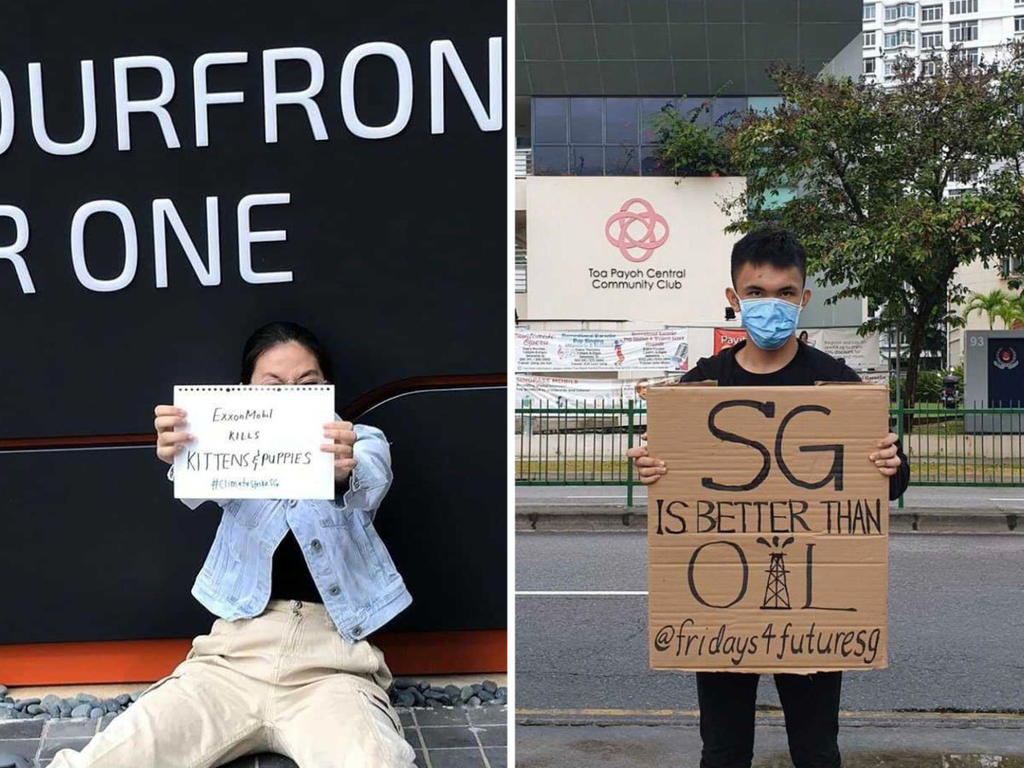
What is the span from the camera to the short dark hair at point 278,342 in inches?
130

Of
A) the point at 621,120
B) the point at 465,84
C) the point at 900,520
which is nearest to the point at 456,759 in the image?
the point at 465,84

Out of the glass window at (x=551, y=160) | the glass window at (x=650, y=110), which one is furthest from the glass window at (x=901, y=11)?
the glass window at (x=551, y=160)

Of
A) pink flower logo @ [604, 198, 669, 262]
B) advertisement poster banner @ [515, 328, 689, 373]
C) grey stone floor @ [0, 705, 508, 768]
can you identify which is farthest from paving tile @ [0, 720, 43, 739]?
pink flower logo @ [604, 198, 669, 262]

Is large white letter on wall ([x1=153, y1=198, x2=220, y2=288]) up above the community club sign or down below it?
below

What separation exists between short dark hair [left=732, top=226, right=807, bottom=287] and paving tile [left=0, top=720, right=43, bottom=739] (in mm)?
2386

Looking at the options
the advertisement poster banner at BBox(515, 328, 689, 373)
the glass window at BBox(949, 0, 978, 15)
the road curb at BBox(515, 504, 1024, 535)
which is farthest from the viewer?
the glass window at BBox(949, 0, 978, 15)

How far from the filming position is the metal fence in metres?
13.5

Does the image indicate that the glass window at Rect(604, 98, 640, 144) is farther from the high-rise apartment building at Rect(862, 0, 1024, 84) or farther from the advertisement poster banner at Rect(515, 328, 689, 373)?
the high-rise apartment building at Rect(862, 0, 1024, 84)

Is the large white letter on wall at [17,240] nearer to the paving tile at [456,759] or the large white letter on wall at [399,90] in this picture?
the large white letter on wall at [399,90]

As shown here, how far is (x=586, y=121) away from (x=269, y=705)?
26521 millimetres

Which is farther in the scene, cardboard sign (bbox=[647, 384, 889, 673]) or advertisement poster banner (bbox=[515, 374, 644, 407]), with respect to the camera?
advertisement poster banner (bbox=[515, 374, 644, 407])

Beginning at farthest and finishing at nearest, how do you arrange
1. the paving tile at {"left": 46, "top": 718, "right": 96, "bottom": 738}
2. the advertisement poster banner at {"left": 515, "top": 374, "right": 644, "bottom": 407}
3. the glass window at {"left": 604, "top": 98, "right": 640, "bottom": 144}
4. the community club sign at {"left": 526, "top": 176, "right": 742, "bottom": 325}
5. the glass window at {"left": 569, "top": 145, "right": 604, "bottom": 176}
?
the glass window at {"left": 604, "top": 98, "right": 640, "bottom": 144}, the glass window at {"left": 569, "top": 145, "right": 604, "bottom": 176}, the community club sign at {"left": 526, "top": 176, "right": 742, "bottom": 325}, the advertisement poster banner at {"left": 515, "top": 374, "right": 644, "bottom": 407}, the paving tile at {"left": 46, "top": 718, "right": 96, "bottom": 738}

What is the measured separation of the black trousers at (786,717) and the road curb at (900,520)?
8.07m

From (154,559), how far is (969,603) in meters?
5.57
